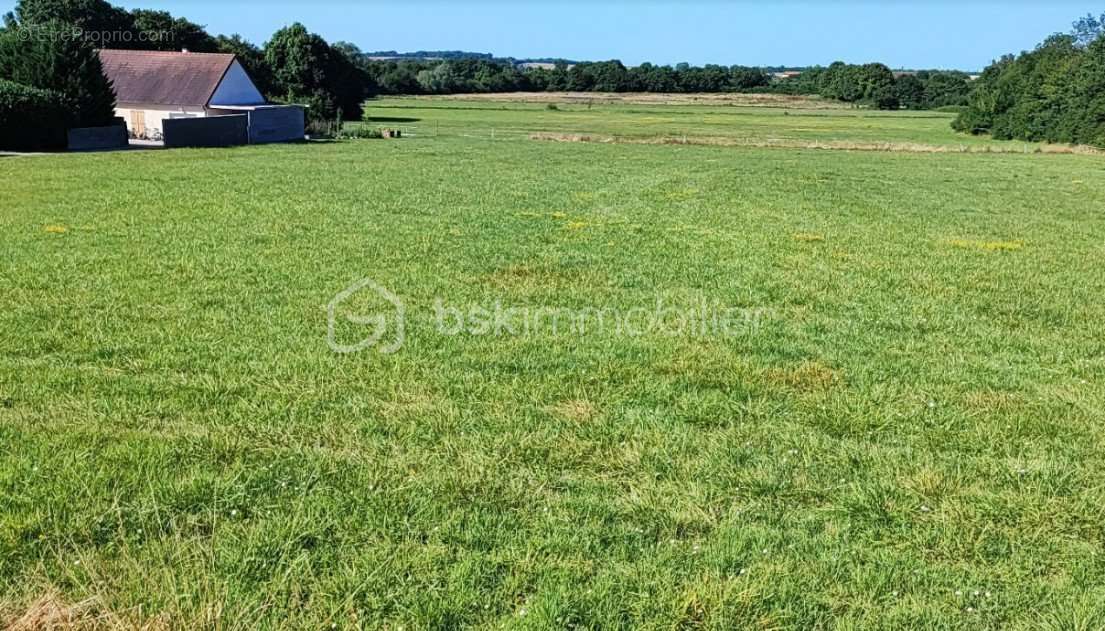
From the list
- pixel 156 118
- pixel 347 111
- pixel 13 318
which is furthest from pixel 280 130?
pixel 13 318

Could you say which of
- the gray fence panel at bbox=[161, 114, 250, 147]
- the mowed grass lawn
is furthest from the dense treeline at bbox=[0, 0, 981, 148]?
the mowed grass lawn

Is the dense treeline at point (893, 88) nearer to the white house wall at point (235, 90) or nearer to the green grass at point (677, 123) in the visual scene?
the green grass at point (677, 123)

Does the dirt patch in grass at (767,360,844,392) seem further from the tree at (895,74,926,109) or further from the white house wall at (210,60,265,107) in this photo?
the tree at (895,74,926,109)

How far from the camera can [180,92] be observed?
46.4m

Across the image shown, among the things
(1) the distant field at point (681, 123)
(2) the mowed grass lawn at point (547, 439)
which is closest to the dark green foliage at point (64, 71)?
(1) the distant field at point (681, 123)

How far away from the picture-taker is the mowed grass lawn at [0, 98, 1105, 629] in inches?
145

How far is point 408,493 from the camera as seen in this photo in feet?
14.9

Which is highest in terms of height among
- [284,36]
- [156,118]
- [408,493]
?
[284,36]

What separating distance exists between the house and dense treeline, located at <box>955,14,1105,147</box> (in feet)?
165

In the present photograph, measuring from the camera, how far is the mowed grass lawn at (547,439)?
12.1ft

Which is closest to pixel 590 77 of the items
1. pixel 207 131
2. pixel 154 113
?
pixel 154 113

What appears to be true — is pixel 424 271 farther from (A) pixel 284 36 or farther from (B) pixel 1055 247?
(A) pixel 284 36

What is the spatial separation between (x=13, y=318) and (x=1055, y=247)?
14.8 meters

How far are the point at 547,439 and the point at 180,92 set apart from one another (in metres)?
47.6
